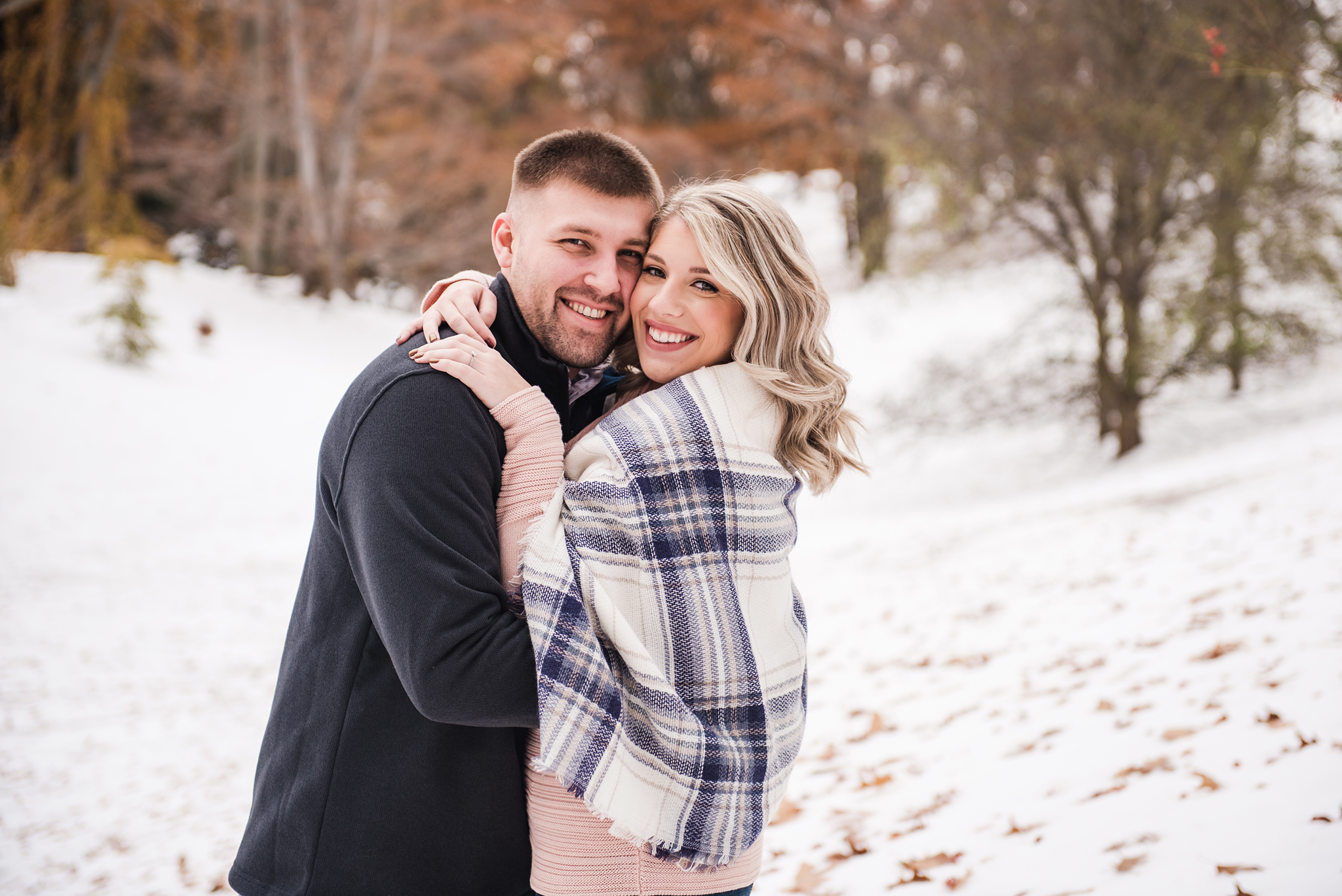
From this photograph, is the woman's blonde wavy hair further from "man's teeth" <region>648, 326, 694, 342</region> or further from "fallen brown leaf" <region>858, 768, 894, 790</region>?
"fallen brown leaf" <region>858, 768, 894, 790</region>

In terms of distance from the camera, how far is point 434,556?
1544 millimetres

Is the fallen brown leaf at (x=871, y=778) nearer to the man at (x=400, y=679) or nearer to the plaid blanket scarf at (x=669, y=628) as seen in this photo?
the plaid blanket scarf at (x=669, y=628)

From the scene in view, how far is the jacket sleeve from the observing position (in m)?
1.54

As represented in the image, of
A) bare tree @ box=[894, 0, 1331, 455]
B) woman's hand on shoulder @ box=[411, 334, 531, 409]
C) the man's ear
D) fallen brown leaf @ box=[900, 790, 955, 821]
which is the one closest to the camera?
woman's hand on shoulder @ box=[411, 334, 531, 409]

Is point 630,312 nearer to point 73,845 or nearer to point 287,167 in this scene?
point 73,845

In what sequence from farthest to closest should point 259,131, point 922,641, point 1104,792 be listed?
point 259,131
point 922,641
point 1104,792

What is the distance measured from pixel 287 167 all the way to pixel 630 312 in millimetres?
25101

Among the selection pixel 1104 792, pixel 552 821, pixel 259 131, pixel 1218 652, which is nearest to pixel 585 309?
pixel 552 821

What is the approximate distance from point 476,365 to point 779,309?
2.24 feet

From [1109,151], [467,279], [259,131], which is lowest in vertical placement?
[467,279]

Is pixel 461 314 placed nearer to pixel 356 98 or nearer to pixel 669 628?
pixel 669 628

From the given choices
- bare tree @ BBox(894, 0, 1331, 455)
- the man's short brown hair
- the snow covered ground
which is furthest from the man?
bare tree @ BBox(894, 0, 1331, 455)

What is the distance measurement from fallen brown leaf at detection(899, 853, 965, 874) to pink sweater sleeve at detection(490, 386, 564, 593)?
82.8 inches

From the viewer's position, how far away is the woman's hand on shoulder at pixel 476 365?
1712 mm
